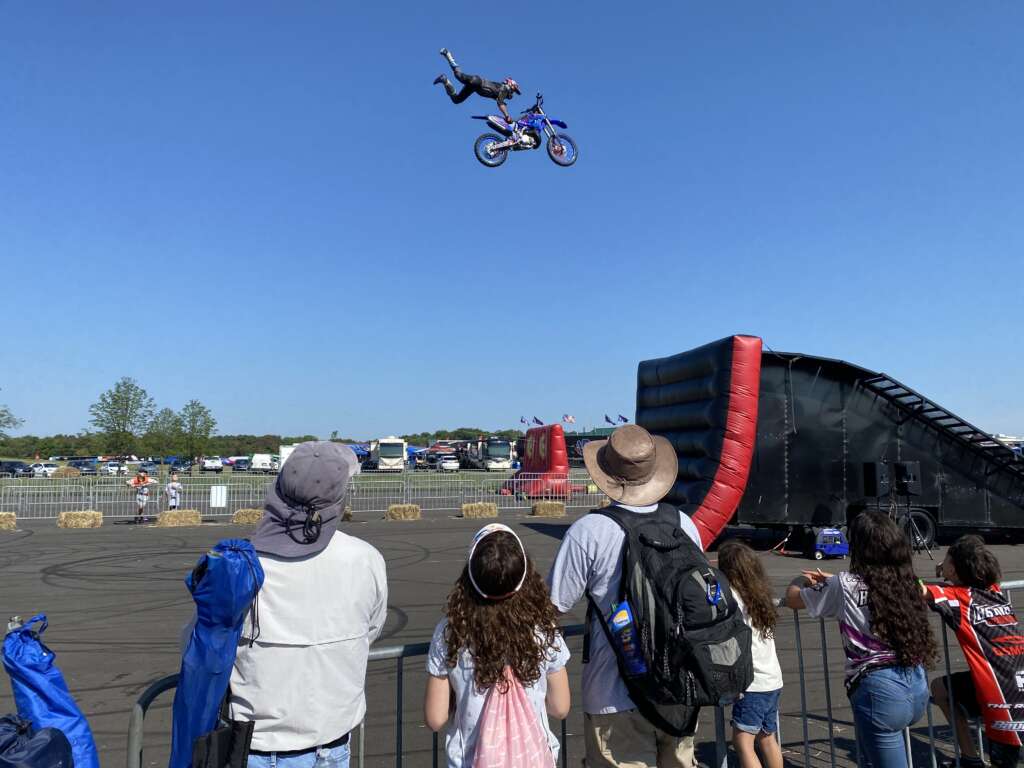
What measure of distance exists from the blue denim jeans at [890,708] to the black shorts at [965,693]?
86cm

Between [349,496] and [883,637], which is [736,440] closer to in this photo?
[883,637]

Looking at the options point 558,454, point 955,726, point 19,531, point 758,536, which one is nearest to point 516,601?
point 955,726

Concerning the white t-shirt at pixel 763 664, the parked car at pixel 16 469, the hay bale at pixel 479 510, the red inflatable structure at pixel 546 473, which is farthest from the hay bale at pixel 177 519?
the parked car at pixel 16 469

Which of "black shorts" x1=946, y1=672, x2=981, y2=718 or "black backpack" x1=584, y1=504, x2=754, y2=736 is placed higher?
"black backpack" x1=584, y1=504, x2=754, y2=736

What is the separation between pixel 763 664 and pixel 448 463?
54.7 m

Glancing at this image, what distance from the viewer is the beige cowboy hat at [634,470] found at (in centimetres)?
290

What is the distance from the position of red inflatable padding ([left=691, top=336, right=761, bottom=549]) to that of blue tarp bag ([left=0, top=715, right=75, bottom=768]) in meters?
10.5

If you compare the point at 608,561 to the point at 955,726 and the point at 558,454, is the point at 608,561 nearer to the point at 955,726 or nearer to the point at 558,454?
the point at 955,726

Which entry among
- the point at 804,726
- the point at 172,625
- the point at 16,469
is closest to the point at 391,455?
the point at 16,469

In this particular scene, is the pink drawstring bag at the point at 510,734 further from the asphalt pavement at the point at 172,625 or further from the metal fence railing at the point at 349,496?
the metal fence railing at the point at 349,496

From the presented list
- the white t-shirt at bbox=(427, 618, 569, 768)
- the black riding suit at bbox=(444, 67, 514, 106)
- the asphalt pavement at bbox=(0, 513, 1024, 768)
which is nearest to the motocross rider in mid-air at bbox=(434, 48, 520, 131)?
the black riding suit at bbox=(444, 67, 514, 106)

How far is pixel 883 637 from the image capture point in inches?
124

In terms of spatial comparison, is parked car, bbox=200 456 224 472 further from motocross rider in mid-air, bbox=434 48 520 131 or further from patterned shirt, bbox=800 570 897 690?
patterned shirt, bbox=800 570 897 690

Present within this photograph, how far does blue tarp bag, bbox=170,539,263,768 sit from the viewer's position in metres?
2.14
